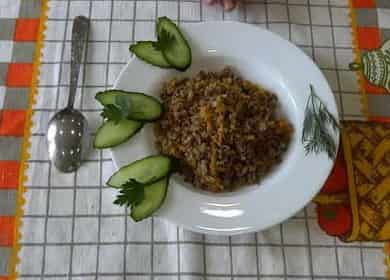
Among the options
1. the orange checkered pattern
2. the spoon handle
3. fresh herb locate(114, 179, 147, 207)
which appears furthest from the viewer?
the spoon handle

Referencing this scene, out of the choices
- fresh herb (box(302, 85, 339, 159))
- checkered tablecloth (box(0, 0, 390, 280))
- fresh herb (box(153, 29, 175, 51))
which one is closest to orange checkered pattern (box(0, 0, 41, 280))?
checkered tablecloth (box(0, 0, 390, 280))

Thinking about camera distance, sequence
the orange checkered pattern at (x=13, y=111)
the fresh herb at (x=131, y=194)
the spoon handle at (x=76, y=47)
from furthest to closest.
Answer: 1. the spoon handle at (x=76, y=47)
2. the orange checkered pattern at (x=13, y=111)
3. the fresh herb at (x=131, y=194)

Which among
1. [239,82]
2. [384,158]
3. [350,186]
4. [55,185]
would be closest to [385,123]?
[384,158]

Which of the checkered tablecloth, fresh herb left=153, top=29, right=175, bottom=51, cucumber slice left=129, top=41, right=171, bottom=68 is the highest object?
fresh herb left=153, top=29, right=175, bottom=51

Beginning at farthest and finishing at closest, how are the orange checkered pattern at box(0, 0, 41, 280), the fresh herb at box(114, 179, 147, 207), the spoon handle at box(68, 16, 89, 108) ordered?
the spoon handle at box(68, 16, 89, 108) → the orange checkered pattern at box(0, 0, 41, 280) → the fresh herb at box(114, 179, 147, 207)

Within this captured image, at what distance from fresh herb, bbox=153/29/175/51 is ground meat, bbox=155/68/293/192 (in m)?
0.08

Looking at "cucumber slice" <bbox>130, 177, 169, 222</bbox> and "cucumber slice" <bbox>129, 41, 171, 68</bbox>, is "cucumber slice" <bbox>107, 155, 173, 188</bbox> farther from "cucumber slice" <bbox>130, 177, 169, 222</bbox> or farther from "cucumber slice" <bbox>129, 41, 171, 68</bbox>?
"cucumber slice" <bbox>129, 41, 171, 68</bbox>

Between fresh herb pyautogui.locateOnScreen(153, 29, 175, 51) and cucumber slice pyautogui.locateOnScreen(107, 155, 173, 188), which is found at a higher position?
fresh herb pyautogui.locateOnScreen(153, 29, 175, 51)

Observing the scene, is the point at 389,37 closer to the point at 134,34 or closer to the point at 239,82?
the point at 239,82

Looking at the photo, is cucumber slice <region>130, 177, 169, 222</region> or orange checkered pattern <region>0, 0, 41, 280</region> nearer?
cucumber slice <region>130, 177, 169, 222</region>

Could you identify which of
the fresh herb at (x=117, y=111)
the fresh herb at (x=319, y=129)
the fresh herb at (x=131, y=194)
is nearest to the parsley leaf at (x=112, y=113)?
the fresh herb at (x=117, y=111)

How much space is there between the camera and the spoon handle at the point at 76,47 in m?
1.13

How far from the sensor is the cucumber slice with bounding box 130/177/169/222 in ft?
2.96

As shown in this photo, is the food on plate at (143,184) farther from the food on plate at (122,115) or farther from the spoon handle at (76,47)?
the spoon handle at (76,47)
